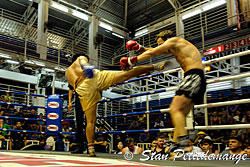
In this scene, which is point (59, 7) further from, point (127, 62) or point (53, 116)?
point (127, 62)

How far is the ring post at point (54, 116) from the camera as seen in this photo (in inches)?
173

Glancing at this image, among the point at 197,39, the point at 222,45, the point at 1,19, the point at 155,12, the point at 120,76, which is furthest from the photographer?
the point at 155,12

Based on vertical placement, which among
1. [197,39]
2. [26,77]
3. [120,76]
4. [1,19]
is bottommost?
[120,76]

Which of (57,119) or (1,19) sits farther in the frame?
(1,19)

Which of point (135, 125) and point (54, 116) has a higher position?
point (54, 116)

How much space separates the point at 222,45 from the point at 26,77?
816cm

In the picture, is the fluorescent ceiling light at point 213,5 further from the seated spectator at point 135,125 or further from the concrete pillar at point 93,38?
the seated spectator at point 135,125

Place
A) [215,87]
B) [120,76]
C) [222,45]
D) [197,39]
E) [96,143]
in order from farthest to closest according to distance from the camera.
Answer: [197,39] → [215,87] → [222,45] → [96,143] → [120,76]

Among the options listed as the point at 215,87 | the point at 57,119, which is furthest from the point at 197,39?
the point at 57,119

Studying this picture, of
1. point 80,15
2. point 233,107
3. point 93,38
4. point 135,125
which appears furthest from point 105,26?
point 233,107

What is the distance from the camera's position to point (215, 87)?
1012 centimetres

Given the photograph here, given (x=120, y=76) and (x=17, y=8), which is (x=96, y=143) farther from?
(x=17, y=8)

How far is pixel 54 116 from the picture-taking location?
4.46m

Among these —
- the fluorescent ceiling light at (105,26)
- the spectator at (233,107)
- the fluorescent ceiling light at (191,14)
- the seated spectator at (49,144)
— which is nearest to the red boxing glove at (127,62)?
the seated spectator at (49,144)
